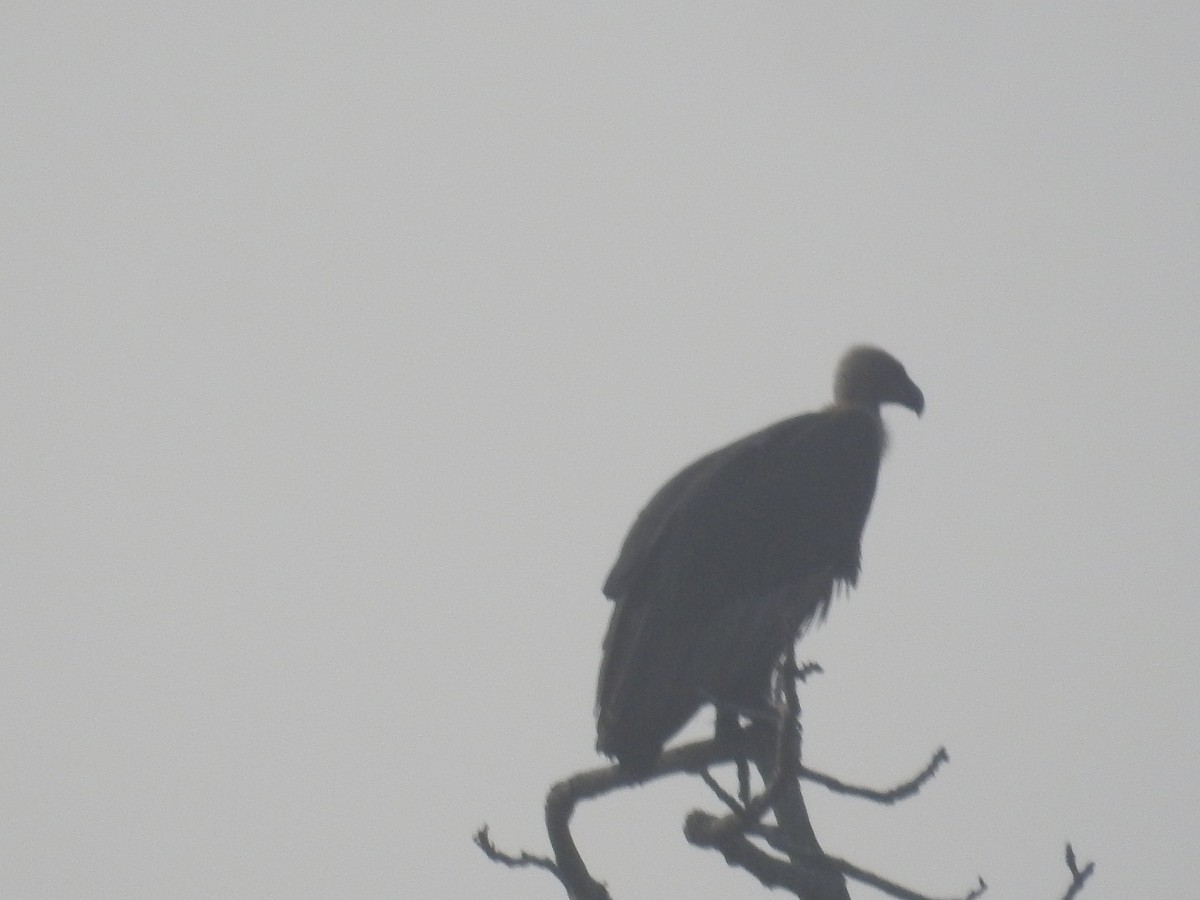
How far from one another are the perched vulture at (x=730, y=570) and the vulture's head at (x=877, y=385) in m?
0.62

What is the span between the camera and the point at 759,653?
5316 mm

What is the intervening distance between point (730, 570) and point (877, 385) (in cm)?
212

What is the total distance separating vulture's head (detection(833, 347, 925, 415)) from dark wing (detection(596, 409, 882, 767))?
713mm

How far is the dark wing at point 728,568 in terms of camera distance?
4.83m

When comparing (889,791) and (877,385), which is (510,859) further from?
(877,385)

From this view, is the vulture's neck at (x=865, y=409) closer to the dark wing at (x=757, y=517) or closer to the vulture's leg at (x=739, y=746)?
the dark wing at (x=757, y=517)

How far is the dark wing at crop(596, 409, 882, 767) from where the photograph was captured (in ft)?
15.9

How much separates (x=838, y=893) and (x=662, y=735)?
38.5 inches

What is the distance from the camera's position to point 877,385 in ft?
23.7

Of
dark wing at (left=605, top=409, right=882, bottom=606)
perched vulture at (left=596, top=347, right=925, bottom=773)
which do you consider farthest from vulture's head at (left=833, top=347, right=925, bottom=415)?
dark wing at (left=605, top=409, right=882, bottom=606)

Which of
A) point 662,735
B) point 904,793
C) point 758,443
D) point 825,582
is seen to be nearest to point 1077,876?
point 904,793

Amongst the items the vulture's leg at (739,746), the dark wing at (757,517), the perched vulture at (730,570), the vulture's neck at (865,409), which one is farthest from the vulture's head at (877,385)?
the vulture's leg at (739,746)

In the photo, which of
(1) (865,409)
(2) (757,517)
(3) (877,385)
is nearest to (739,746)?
(2) (757,517)

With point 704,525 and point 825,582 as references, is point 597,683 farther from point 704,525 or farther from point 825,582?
point 825,582
